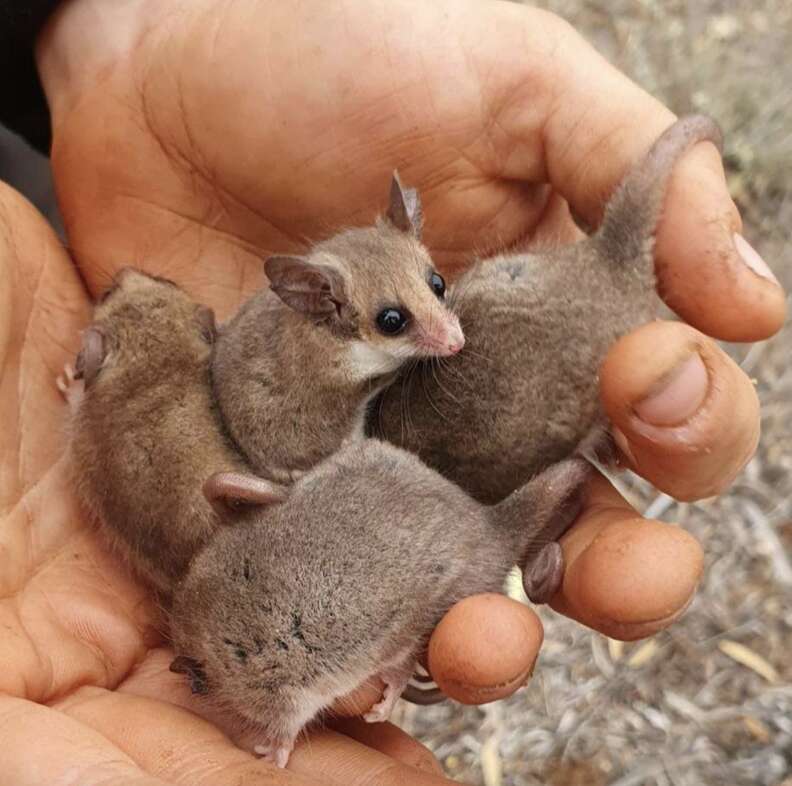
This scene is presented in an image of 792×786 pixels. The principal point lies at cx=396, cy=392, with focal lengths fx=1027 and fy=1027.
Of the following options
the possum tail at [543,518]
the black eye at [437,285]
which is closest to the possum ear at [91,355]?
the black eye at [437,285]

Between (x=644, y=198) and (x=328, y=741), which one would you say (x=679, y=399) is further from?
(x=328, y=741)

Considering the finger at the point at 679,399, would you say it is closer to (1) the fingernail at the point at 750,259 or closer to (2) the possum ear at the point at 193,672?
(1) the fingernail at the point at 750,259

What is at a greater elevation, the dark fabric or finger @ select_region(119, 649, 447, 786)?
the dark fabric

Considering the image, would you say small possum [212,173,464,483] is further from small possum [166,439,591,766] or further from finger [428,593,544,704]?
finger [428,593,544,704]

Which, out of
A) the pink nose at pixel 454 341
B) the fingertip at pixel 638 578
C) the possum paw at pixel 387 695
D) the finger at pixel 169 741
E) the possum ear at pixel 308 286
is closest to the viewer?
the fingertip at pixel 638 578

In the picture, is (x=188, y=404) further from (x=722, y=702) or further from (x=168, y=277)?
(x=722, y=702)

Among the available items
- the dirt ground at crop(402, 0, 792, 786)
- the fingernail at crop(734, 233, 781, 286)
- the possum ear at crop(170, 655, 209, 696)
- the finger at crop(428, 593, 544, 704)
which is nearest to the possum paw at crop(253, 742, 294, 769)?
the possum ear at crop(170, 655, 209, 696)

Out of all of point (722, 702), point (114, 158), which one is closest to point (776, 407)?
point (722, 702)
